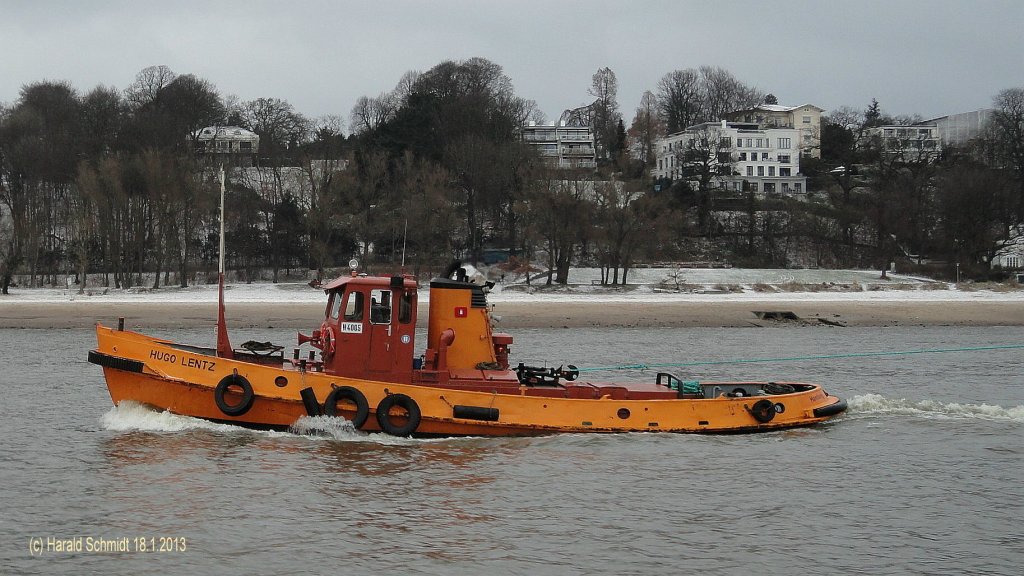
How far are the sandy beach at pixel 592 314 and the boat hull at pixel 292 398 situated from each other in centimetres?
1741

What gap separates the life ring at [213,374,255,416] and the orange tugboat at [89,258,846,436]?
0.05ft

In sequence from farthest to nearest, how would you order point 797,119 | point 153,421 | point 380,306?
point 797,119 → point 153,421 → point 380,306

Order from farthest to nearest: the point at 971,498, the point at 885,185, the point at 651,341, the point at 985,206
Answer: the point at 885,185 < the point at 985,206 < the point at 651,341 < the point at 971,498

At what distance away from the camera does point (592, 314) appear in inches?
1455

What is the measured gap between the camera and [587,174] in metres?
55.0

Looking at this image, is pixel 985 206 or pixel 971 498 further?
pixel 985 206

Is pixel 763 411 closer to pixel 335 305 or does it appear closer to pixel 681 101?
pixel 335 305

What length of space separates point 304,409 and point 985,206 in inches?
2087

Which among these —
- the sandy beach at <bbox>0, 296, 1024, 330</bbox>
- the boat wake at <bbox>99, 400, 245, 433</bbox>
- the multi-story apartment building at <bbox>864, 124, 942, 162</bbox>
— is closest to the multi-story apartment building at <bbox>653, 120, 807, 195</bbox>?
the multi-story apartment building at <bbox>864, 124, 942, 162</bbox>

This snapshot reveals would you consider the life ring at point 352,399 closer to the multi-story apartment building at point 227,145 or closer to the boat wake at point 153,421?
the boat wake at point 153,421

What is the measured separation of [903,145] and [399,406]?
73.9 meters

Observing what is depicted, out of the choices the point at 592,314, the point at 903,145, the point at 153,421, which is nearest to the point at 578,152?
the point at 903,145

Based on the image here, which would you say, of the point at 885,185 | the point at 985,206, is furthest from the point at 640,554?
the point at 885,185

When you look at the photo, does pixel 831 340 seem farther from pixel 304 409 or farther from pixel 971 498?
pixel 304 409
